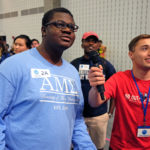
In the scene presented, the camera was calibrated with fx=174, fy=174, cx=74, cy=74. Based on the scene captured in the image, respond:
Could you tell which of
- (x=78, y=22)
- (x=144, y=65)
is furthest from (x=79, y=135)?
(x=78, y=22)

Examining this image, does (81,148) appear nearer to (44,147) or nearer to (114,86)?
(44,147)

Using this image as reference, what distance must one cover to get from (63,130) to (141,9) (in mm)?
4913

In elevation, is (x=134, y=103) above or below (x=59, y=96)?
below

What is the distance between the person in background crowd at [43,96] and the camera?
0.93 metres

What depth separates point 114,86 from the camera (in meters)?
1.48

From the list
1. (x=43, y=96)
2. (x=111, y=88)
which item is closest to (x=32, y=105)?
(x=43, y=96)

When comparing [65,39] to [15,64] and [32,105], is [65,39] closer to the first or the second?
[15,64]

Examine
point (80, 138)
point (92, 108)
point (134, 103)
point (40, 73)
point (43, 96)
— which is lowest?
point (92, 108)

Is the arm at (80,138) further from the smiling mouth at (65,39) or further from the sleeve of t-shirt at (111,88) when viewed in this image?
the smiling mouth at (65,39)

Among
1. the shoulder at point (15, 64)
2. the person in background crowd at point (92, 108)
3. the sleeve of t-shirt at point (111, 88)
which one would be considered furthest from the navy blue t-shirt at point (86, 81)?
the shoulder at point (15, 64)

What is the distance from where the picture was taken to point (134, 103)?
4.61 feet

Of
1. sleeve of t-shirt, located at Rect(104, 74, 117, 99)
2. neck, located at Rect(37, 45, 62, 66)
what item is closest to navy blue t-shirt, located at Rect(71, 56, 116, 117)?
sleeve of t-shirt, located at Rect(104, 74, 117, 99)

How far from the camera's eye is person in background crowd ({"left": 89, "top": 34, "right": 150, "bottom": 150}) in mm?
1371

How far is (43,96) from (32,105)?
8 cm
